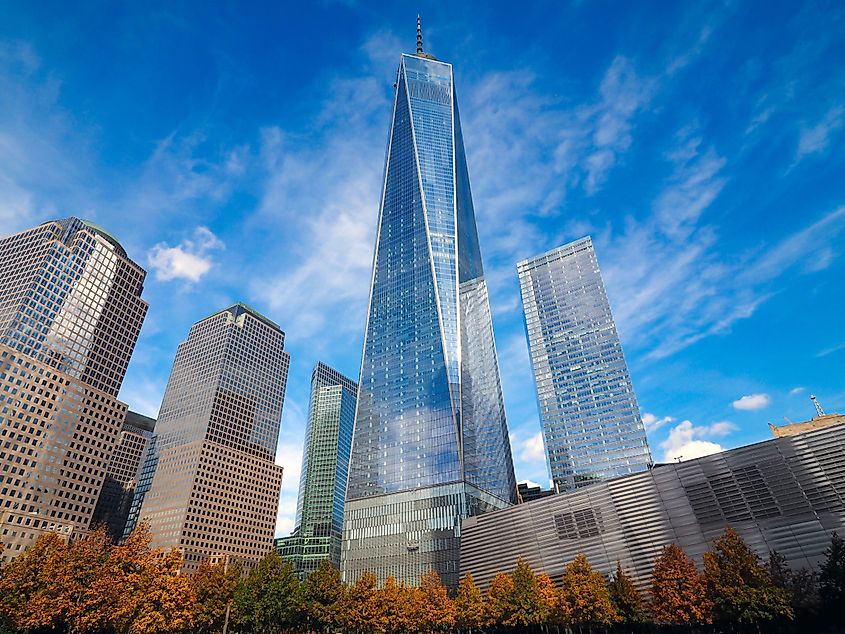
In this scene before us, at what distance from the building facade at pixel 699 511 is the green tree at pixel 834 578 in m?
7.50

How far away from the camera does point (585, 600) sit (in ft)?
212

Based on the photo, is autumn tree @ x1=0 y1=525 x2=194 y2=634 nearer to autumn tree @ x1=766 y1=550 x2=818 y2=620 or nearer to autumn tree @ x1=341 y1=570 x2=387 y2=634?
autumn tree @ x1=341 y1=570 x2=387 y2=634

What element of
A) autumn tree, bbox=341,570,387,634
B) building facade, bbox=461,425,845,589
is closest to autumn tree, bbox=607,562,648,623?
building facade, bbox=461,425,845,589

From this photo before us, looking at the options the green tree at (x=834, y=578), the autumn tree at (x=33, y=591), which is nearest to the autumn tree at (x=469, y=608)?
the green tree at (x=834, y=578)

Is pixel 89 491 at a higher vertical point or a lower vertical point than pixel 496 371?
lower

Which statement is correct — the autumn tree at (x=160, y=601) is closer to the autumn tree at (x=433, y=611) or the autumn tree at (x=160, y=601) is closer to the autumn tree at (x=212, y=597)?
A: the autumn tree at (x=212, y=597)

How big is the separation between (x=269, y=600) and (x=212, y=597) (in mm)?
7275

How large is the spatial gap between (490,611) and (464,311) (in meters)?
102

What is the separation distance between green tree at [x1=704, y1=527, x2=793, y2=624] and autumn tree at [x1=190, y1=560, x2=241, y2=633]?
189 ft

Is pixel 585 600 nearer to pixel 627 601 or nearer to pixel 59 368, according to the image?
pixel 627 601

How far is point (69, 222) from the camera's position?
167250mm

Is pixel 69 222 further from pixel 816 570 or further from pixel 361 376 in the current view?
pixel 816 570

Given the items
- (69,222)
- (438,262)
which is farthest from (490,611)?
(69,222)

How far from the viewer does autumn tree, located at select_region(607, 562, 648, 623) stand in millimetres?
63531
